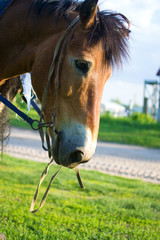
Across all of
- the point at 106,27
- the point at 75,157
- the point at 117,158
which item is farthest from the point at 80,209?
the point at 117,158

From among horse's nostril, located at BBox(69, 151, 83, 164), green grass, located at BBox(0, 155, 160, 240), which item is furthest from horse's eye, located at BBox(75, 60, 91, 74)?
green grass, located at BBox(0, 155, 160, 240)

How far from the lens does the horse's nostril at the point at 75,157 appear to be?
2.13 m

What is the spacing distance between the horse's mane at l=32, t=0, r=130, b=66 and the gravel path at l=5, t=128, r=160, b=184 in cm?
389

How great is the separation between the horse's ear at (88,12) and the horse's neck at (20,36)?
419 mm

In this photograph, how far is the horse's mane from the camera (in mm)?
2301

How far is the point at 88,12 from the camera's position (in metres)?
2.23

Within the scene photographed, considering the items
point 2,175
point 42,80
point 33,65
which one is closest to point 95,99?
point 42,80

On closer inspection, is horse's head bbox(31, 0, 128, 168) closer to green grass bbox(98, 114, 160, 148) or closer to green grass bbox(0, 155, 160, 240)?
green grass bbox(0, 155, 160, 240)

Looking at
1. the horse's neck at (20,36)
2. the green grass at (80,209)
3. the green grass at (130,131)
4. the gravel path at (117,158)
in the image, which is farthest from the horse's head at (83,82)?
the green grass at (130,131)

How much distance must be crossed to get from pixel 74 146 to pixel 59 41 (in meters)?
0.86

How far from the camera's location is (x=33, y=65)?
8.45 feet

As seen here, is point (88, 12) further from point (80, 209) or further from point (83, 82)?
point (80, 209)

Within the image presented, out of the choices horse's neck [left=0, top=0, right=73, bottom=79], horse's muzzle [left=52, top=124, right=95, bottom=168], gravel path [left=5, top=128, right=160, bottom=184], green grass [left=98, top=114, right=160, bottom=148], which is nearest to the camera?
horse's muzzle [left=52, top=124, right=95, bottom=168]

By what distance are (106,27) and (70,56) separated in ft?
1.20
